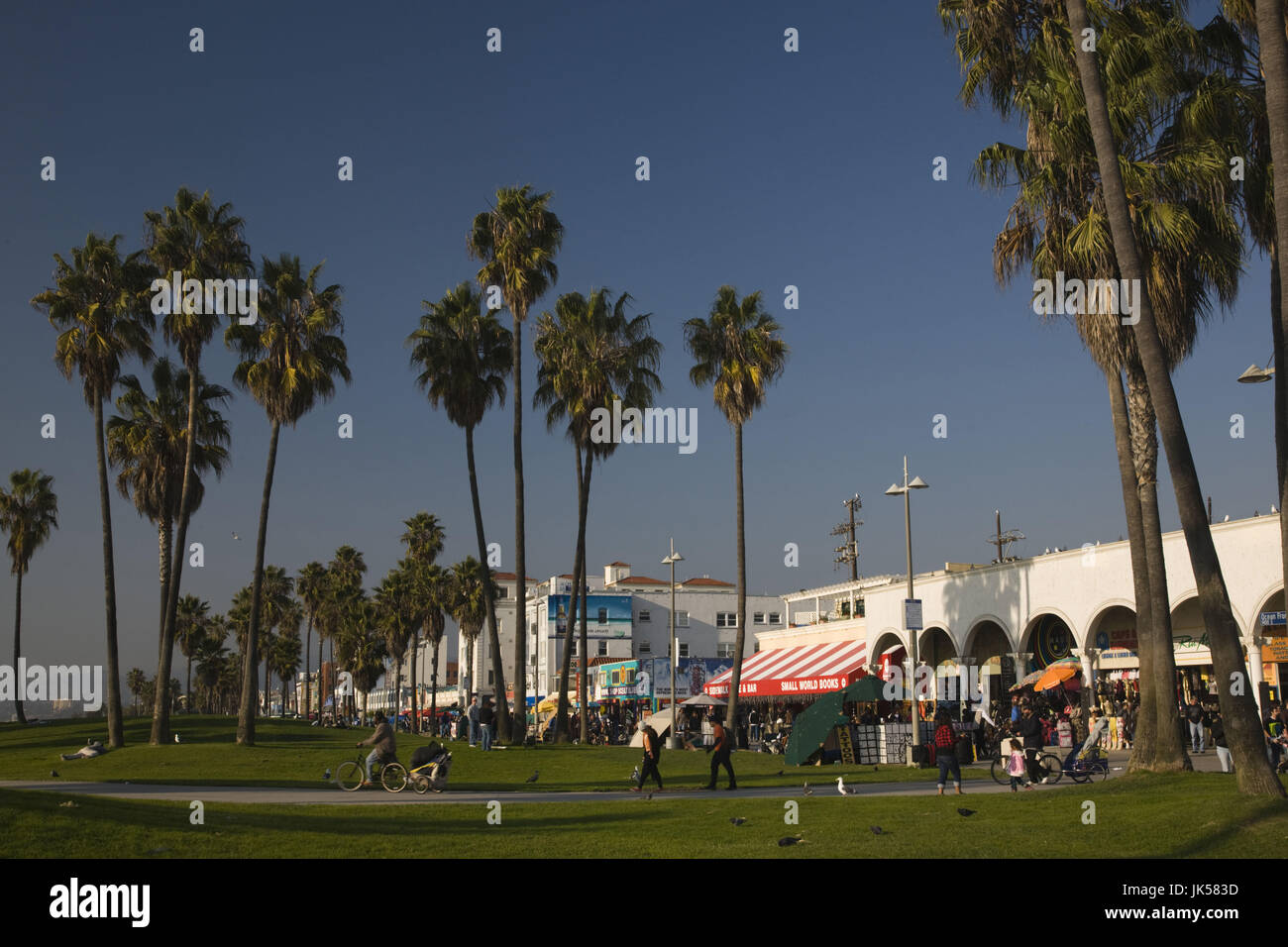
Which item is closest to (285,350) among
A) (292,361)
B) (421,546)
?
(292,361)

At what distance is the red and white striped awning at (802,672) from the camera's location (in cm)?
4156

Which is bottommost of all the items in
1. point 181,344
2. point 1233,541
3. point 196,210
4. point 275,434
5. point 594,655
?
point 594,655

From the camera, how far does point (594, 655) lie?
88.5 metres

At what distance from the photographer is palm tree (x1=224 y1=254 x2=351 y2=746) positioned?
3569cm

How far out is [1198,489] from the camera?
15383 mm

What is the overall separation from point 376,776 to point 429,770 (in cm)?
116

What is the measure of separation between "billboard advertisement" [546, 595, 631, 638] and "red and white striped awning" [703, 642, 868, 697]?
3822 cm

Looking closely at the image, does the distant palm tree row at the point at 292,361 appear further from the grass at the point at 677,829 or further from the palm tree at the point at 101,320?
the grass at the point at 677,829

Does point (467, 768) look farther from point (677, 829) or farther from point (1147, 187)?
point (1147, 187)

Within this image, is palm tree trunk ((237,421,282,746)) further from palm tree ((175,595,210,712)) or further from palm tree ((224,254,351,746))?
palm tree ((175,595,210,712))
